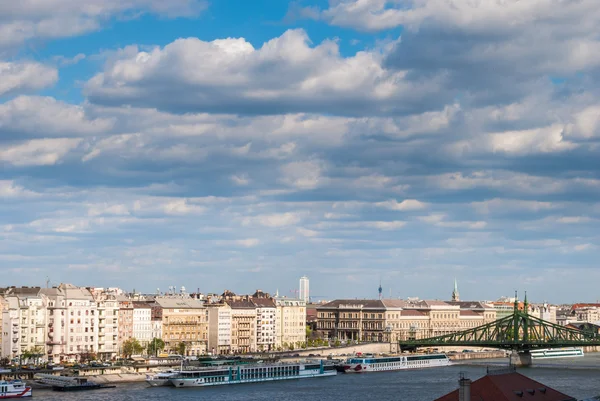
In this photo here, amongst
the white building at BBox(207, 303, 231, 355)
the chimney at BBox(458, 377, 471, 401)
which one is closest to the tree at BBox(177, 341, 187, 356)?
the white building at BBox(207, 303, 231, 355)

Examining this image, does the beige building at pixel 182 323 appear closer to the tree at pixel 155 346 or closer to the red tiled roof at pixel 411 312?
the tree at pixel 155 346

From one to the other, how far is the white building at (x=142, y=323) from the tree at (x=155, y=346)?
2.66 feet

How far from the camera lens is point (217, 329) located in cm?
14700

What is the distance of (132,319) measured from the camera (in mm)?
132500

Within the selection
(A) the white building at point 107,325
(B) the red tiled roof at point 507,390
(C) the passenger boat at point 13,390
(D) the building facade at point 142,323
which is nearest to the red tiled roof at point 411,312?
(D) the building facade at point 142,323

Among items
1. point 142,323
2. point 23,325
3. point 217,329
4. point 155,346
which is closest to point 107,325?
point 155,346

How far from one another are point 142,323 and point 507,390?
84696mm

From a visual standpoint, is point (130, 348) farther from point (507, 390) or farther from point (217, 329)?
point (507, 390)

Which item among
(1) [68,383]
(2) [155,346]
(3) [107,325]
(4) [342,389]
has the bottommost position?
(4) [342,389]

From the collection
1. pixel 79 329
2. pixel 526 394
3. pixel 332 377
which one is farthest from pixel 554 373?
pixel 526 394

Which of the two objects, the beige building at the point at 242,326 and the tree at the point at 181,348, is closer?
the tree at the point at 181,348

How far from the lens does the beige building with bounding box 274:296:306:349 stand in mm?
162500

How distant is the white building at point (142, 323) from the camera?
13338 centimetres

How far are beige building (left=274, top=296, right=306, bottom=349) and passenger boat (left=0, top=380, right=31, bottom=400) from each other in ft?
247
